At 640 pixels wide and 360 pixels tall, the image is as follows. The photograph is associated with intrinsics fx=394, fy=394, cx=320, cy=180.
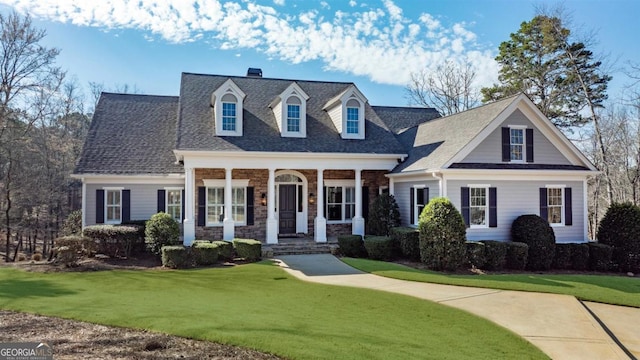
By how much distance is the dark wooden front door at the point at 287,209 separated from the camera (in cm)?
1889

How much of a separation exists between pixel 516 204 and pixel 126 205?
1629 centimetres

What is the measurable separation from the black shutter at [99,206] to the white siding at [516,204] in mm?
14267

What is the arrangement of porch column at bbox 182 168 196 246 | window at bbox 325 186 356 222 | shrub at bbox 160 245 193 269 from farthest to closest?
window at bbox 325 186 356 222 → porch column at bbox 182 168 196 246 → shrub at bbox 160 245 193 269

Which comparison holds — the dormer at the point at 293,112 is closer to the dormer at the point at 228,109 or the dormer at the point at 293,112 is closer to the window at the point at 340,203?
the dormer at the point at 228,109

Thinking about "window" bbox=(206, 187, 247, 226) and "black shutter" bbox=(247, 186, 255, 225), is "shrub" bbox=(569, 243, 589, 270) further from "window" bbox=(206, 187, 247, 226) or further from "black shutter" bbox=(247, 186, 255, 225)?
"window" bbox=(206, 187, 247, 226)

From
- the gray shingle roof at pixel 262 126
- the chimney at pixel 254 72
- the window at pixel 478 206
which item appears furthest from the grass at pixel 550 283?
the chimney at pixel 254 72

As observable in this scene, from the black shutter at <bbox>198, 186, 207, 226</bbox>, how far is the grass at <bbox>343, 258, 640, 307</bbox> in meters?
7.69

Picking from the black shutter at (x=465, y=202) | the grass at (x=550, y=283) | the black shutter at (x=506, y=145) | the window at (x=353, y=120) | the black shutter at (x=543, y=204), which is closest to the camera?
the grass at (x=550, y=283)

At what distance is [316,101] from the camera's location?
20.9m

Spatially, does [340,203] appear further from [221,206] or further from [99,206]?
[99,206]

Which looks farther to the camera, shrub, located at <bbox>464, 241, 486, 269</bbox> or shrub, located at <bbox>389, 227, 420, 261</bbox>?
shrub, located at <bbox>389, 227, 420, 261</bbox>

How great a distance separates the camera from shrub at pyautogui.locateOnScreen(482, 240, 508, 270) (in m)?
14.0

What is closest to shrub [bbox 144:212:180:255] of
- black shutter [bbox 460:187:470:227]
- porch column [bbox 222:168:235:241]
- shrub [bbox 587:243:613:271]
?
porch column [bbox 222:168:235:241]

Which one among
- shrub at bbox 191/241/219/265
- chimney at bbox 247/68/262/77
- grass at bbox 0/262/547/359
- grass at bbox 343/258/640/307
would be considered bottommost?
grass at bbox 343/258/640/307
